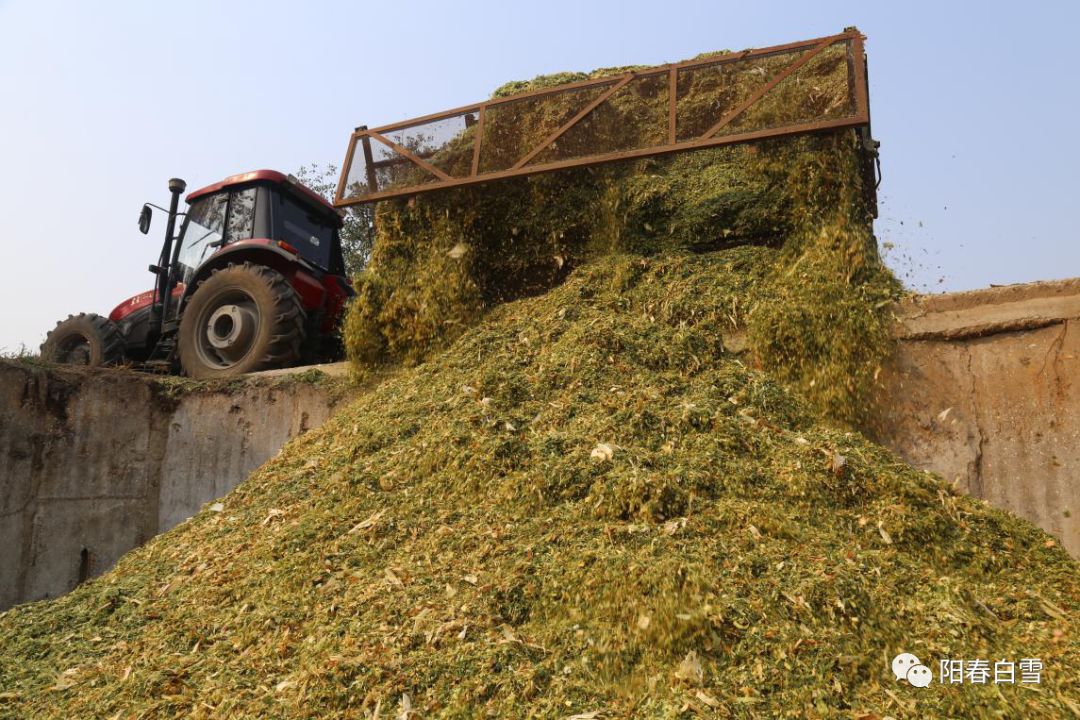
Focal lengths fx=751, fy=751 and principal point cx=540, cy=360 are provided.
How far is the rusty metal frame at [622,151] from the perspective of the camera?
5.18 m

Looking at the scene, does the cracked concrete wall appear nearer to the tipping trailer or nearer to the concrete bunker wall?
the concrete bunker wall

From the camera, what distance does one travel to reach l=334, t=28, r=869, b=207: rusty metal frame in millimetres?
5176

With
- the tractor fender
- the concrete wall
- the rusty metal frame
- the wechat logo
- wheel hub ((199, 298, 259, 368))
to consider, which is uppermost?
the rusty metal frame

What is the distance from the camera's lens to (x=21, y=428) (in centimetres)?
652

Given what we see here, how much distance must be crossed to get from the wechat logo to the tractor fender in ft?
20.2

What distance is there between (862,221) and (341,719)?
452cm

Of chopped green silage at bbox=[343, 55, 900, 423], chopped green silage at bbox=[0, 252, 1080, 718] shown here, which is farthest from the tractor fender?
chopped green silage at bbox=[0, 252, 1080, 718]

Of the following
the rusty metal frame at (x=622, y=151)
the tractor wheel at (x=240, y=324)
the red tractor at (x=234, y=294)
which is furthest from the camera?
the red tractor at (x=234, y=294)

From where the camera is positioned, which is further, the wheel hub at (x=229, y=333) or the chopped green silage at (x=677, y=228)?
the wheel hub at (x=229, y=333)

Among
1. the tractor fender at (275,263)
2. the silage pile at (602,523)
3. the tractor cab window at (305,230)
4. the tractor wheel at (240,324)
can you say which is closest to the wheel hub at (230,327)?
the tractor wheel at (240,324)

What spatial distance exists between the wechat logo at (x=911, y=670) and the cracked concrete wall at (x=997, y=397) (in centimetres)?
194

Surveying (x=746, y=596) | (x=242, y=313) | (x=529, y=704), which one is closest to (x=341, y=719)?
(x=529, y=704)

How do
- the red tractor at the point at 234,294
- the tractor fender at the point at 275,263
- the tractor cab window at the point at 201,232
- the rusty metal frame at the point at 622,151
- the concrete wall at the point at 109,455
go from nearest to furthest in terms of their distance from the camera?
the rusty metal frame at the point at 622,151 < the concrete wall at the point at 109,455 < the red tractor at the point at 234,294 < the tractor fender at the point at 275,263 < the tractor cab window at the point at 201,232

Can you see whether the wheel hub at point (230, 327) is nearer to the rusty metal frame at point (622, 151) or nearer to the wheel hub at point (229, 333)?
the wheel hub at point (229, 333)
